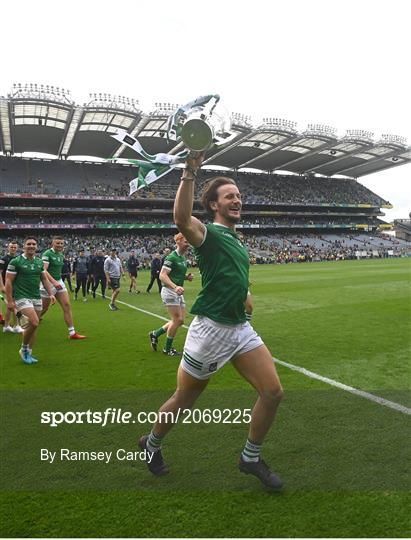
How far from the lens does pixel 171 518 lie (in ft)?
8.91

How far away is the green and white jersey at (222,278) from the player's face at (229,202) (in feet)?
0.34

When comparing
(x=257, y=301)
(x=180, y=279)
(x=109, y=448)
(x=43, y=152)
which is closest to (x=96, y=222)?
(x=43, y=152)

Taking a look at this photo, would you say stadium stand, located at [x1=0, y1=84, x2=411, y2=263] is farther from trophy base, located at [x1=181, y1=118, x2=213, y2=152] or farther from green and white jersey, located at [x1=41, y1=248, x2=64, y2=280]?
trophy base, located at [x1=181, y1=118, x2=213, y2=152]

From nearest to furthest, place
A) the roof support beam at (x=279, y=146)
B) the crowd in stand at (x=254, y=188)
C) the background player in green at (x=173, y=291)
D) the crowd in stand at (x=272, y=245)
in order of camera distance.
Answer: the background player in green at (x=173, y=291), the crowd in stand at (x=272, y=245), the roof support beam at (x=279, y=146), the crowd in stand at (x=254, y=188)

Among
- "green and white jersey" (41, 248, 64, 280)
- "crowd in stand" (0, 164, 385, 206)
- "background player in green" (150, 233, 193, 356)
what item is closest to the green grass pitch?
"background player in green" (150, 233, 193, 356)

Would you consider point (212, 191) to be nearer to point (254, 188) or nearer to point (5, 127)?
point (5, 127)

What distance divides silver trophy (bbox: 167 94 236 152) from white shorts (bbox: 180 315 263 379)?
51.0 inches

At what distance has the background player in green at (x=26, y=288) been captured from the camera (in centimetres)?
664

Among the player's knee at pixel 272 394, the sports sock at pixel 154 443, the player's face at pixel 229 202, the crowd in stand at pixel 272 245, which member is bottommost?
the crowd in stand at pixel 272 245

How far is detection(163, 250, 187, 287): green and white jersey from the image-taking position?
24.2 ft

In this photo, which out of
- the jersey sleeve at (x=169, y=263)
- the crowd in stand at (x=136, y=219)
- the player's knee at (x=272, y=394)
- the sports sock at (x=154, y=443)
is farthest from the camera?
the crowd in stand at (x=136, y=219)

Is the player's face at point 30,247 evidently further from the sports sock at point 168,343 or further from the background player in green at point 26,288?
the sports sock at point 168,343

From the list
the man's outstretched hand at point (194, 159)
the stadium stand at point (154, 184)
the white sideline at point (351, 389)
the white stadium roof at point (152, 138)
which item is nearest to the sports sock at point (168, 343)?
the white sideline at point (351, 389)

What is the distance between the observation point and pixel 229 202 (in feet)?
10.3
